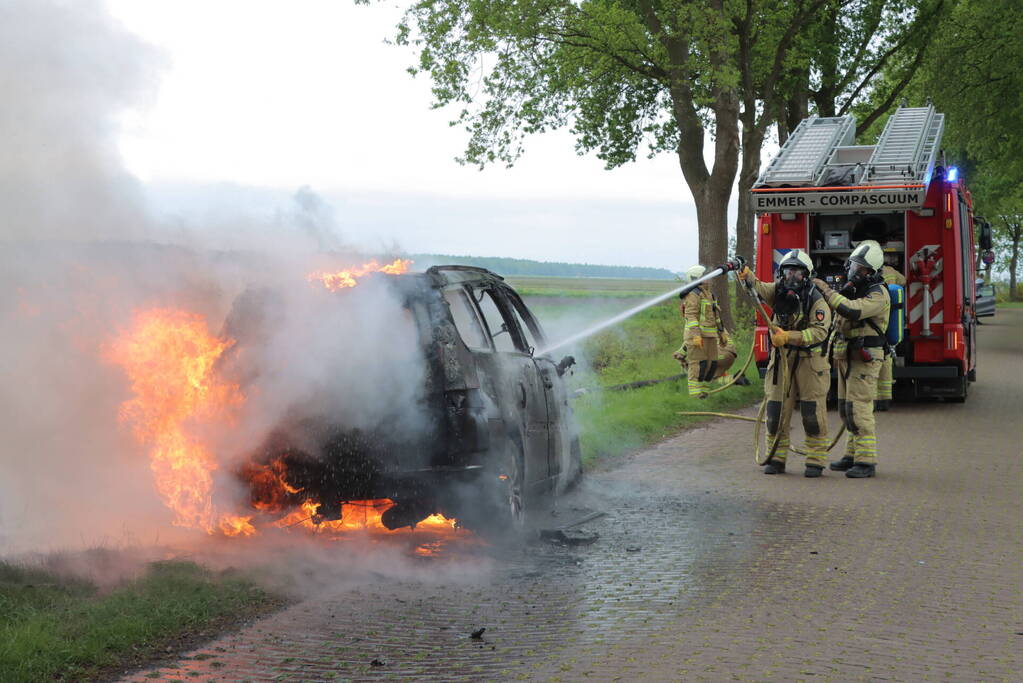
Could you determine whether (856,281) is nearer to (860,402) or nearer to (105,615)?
(860,402)

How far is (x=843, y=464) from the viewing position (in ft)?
36.4

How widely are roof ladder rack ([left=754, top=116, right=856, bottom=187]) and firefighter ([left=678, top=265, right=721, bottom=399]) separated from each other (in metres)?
1.59

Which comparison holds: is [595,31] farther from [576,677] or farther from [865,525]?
[576,677]

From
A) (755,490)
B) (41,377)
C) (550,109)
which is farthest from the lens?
(550,109)

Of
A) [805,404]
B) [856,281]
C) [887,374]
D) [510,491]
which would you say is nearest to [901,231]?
[887,374]

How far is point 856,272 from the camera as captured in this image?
1127 cm

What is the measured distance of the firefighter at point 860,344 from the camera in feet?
35.4

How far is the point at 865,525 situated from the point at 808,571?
1619 millimetres

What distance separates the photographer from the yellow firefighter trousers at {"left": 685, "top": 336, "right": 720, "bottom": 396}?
16984 millimetres

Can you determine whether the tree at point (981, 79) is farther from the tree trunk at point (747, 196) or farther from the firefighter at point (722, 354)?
the firefighter at point (722, 354)

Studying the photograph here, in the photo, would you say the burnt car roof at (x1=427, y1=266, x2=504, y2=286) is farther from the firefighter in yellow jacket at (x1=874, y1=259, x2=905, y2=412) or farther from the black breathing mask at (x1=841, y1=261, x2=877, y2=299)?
the firefighter in yellow jacket at (x1=874, y1=259, x2=905, y2=412)

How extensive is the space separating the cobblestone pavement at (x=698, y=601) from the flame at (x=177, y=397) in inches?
37.7

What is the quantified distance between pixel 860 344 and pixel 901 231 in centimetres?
593

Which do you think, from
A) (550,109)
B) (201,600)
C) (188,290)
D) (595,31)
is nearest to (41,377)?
(188,290)
